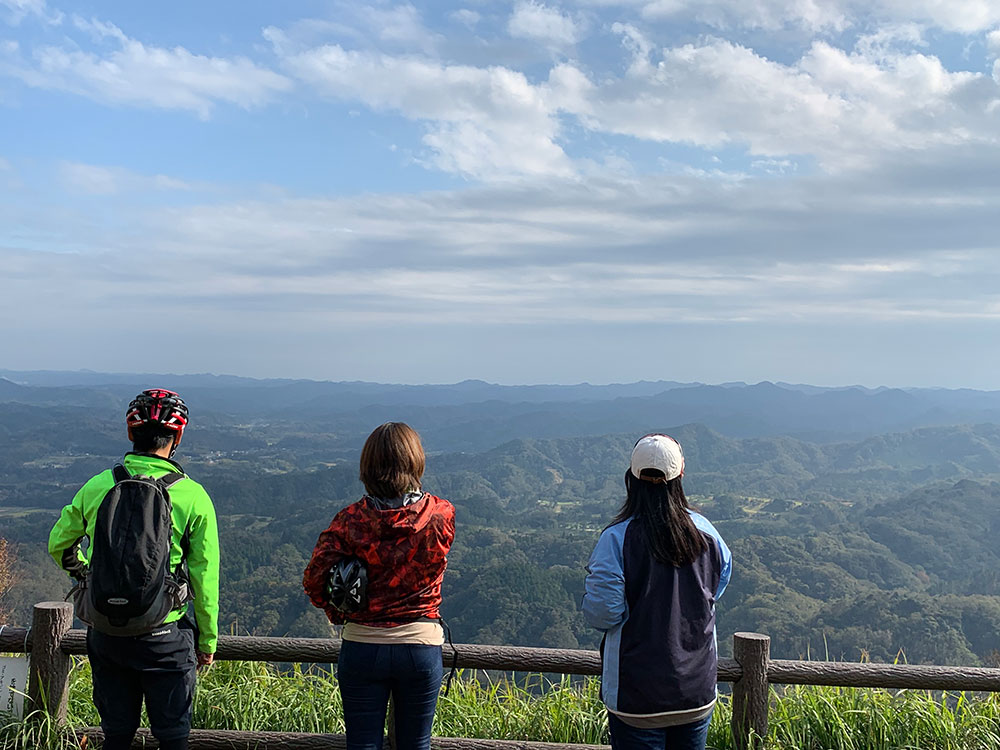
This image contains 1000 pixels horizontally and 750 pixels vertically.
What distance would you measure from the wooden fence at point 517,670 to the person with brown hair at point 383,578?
0.93m

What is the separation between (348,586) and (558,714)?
185 cm

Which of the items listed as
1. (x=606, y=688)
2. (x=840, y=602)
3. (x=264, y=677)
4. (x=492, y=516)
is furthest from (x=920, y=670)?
(x=492, y=516)

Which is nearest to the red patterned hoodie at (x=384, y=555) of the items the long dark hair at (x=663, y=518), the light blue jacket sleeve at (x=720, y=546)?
the long dark hair at (x=663, y=518)

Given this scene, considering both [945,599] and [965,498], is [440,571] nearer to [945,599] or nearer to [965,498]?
[945,599]

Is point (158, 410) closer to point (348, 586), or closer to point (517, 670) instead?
point (348, 586)

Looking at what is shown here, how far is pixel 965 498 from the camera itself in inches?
5640

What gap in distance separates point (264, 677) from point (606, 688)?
7.85 ft

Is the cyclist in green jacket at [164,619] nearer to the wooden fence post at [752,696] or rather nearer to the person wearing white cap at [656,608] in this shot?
the person wearing white cap at [656,608]

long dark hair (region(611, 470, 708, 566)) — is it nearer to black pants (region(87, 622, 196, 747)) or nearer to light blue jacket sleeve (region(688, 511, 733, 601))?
light blue jacket sleeve (region(688, 511, 733, 601))

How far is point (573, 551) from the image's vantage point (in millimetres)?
96688

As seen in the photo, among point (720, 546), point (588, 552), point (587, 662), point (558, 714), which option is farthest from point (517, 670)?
point (588, 552)

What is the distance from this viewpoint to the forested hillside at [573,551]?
200 feet

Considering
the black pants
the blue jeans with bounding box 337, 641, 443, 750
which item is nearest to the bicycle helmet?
the blue jeans with bounding box 337, 641, 443, 750

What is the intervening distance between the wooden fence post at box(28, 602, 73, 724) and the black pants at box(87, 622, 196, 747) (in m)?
1.01
